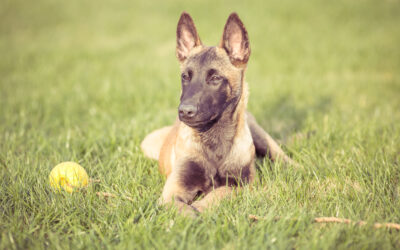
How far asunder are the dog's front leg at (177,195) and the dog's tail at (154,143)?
1.14 m

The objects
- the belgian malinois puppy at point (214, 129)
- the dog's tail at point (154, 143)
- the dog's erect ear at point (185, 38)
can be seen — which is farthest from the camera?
the dog's tail at point (154, 143)

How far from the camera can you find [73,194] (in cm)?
282

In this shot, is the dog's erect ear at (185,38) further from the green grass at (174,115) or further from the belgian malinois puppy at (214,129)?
the green grass at (174,115)

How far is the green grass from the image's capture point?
235 cm

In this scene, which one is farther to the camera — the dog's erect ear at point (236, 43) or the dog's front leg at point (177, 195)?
the dog's erect ear at point (236, 43)

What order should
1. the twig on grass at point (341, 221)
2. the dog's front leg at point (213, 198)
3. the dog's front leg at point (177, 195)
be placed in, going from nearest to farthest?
the twig on grass at point (341, 221), the dog's front leg at point (177, 195), the dog's front leg at point (213, 198)

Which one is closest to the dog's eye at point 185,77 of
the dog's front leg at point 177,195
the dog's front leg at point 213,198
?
the dog's front leg at point 177,195

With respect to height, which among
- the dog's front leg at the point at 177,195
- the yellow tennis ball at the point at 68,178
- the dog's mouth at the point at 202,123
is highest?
the dog's mouth at the point at 202,123

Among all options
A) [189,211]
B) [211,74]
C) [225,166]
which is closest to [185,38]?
[211,74]

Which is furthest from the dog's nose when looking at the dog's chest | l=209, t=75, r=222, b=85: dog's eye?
the dog's chest

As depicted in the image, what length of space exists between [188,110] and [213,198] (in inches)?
30.3

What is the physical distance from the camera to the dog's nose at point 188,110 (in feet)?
8.63

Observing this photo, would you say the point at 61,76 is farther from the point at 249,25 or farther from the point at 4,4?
the point at 4,4

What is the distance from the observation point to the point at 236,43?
3.13m
